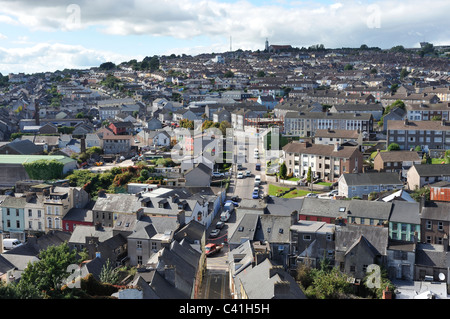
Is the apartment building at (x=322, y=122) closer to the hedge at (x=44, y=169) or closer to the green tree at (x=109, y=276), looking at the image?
the hedge at (x=44, y=169)

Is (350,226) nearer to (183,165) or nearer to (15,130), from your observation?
(183,165)

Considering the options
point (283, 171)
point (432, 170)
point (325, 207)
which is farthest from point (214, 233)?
point (432, 170)

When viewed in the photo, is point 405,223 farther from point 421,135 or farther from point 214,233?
point 421,135

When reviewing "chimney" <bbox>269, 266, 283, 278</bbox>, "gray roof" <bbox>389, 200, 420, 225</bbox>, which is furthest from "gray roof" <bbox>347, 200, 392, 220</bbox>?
"chimney" <bbox>269, 266, 283, 278</bbox>

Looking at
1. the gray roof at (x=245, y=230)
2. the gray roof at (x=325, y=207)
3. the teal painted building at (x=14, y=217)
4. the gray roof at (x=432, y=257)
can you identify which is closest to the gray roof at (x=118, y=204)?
the teal painted building at (x=14, y=217)

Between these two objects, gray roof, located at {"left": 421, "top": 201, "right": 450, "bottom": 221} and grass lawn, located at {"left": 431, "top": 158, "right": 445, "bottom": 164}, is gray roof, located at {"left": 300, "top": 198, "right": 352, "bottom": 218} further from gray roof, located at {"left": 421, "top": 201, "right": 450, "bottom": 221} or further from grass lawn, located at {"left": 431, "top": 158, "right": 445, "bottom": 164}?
grass lawn, located at {"left": 431, "top": 158, "right": 445, "bottom": 164}
